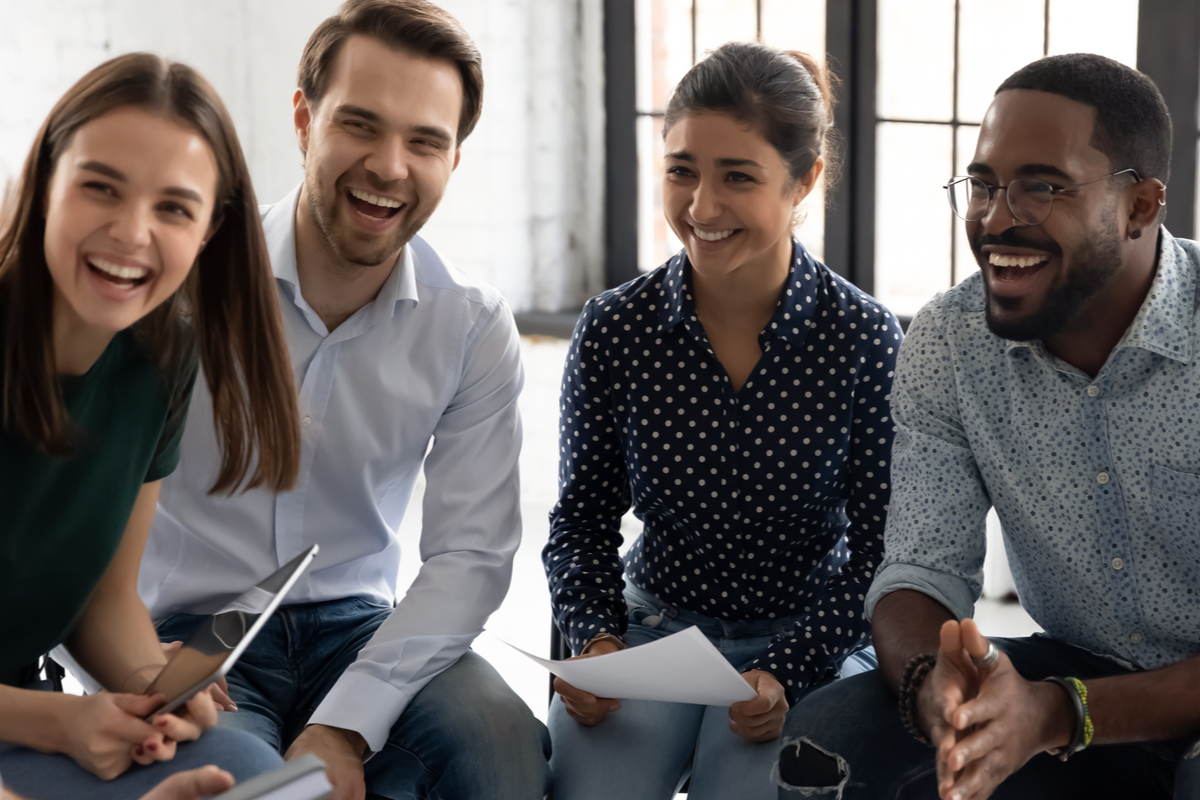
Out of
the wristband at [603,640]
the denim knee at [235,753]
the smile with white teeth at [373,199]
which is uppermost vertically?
the smile with white teeth at [373,199]

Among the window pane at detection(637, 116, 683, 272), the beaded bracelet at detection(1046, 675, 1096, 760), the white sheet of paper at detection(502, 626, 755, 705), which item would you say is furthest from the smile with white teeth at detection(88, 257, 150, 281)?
the window pane at detection(637, 116, 683, 272)

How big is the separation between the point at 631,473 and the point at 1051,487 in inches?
23.3

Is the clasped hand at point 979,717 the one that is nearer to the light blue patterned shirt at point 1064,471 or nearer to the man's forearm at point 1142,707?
the man's forearm at point 1142,707

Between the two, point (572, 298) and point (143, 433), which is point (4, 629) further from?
point (572, 298)

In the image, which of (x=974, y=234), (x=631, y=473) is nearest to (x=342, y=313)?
(x=631, y=473)

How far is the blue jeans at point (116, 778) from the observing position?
122 centimetres

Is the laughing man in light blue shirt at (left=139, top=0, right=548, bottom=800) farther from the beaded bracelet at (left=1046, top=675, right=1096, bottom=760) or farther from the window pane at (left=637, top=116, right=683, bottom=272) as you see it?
the window pane at (left=637, top=116, right=683, bottom=272)

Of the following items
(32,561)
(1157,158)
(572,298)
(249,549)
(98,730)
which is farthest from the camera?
(572,298)

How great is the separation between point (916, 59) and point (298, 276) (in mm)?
2018

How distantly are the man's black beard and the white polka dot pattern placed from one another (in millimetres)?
268

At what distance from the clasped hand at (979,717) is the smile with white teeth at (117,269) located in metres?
0.93

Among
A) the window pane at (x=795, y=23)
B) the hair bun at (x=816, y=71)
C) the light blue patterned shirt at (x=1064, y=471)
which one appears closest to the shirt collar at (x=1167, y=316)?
the light blue patterned shirt at (x=1064, y=471)

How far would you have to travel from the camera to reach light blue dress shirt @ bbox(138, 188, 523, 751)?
1.71 meters

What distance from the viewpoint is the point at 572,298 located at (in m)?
3.81
